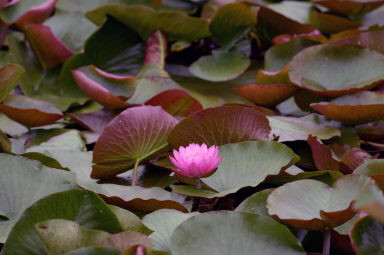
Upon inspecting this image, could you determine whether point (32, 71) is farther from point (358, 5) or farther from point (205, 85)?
point (358, 5)

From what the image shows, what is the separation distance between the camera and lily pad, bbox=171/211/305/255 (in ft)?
1.94

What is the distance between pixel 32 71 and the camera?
1329 millimetres

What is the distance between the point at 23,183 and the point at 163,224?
0.79ft

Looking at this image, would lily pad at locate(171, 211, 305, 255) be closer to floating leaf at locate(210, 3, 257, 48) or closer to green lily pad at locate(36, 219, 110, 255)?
green lily pad at locate(36, 219, 110, 255)

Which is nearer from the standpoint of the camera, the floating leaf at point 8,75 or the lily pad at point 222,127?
the lily pad at point 222,127

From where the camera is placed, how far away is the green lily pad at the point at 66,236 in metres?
0.59

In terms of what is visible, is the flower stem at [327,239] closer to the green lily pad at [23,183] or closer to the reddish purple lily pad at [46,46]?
the green lily pad at [23,183]

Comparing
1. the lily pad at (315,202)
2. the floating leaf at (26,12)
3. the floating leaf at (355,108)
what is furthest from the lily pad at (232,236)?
the floating leaf at (26,12)

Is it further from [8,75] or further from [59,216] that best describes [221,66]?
[59,216]

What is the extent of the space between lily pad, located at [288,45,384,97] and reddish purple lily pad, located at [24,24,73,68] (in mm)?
615

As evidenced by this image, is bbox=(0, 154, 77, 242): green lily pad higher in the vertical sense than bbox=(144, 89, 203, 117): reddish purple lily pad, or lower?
higher

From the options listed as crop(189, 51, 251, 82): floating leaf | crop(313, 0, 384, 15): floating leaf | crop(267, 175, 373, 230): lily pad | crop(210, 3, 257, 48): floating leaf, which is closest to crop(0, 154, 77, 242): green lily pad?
crop(267, 175, 373, 230): lily pad

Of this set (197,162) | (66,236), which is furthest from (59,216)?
(197,162)

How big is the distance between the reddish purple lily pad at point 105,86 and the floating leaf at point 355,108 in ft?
1.37
